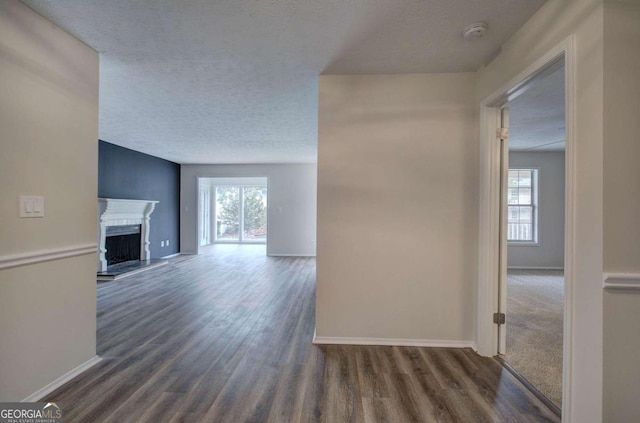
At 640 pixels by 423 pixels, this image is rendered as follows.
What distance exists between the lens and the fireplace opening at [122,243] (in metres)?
5.46

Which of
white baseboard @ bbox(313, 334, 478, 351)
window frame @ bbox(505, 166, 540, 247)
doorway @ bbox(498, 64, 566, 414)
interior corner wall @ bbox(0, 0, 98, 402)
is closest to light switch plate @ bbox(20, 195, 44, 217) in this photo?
interior corner wall @ bbox(0, 0, 98, 402)

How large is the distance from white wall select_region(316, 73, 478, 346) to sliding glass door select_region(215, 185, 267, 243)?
754 cm

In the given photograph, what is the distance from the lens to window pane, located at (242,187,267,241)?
9.82 m

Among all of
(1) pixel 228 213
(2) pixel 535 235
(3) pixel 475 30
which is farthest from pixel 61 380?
(1) pixel 228 213

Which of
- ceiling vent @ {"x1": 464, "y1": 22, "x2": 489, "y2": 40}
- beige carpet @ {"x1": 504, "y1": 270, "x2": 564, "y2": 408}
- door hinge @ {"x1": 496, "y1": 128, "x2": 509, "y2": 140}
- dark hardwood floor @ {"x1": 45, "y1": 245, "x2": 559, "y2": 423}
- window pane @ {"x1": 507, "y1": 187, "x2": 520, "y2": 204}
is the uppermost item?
ceiling vent @ {"x1": 464, "y1": 22, "x2": 489, "y2": 40}

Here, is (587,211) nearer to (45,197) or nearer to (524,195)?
(45,197)

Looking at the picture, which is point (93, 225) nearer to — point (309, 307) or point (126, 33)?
point (126, 33)

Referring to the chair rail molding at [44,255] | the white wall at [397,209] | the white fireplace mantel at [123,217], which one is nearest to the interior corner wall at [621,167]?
the white wall at [397,209]

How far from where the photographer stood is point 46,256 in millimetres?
1830

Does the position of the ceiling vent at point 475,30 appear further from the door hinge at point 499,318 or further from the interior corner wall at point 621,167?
the door hinge at point 499,318

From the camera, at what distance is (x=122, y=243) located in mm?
Result: 5793

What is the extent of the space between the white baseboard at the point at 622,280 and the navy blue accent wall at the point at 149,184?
20.7ft

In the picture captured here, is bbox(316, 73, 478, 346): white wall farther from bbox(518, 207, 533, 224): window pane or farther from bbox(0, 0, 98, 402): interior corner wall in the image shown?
bbox(518, 207, 533, 224): window pane

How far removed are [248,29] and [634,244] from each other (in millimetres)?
2424
